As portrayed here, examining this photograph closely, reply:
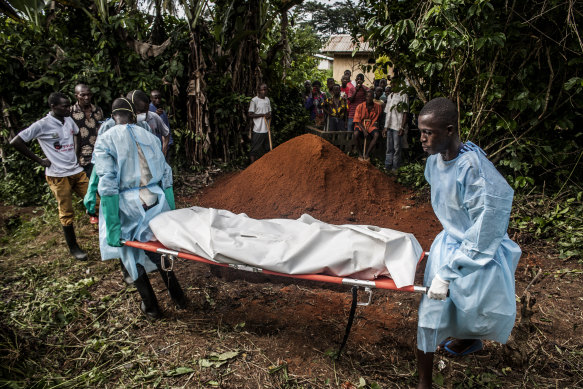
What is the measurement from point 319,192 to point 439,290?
11.5ft

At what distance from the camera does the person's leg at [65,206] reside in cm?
405

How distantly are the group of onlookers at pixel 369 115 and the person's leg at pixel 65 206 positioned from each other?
4.89m

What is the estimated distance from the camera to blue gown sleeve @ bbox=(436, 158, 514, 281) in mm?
1860

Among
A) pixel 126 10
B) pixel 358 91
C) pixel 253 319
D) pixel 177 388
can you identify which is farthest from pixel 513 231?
pixel 126 10

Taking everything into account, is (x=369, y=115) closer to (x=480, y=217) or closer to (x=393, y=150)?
(x=393, y=150)

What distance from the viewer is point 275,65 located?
27.0ft

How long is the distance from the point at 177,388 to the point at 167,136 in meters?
3.91

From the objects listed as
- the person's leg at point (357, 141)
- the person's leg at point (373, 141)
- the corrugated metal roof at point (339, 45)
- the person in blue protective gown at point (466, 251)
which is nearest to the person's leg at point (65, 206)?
the person in blue protective gown at point (466, 251)

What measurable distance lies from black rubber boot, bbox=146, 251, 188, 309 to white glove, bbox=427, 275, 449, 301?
209cm

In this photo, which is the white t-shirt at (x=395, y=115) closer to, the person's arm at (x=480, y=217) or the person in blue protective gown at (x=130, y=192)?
the person in blue protective gown at (x=130, y=192)

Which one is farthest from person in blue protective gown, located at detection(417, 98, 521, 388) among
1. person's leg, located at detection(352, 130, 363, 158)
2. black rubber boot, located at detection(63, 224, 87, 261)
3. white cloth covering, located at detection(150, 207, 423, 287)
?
person's leg, located at detection(352, 130, 363, 158)

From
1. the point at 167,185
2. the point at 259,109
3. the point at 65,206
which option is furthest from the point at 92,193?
the point at 259,109

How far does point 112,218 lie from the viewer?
2689 mm

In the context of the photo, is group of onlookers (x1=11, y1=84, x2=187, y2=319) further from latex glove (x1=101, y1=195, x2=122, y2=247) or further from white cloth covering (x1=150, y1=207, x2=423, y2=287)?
white cloth covering (x1=150, y1=207, x2=423, y2=287)
